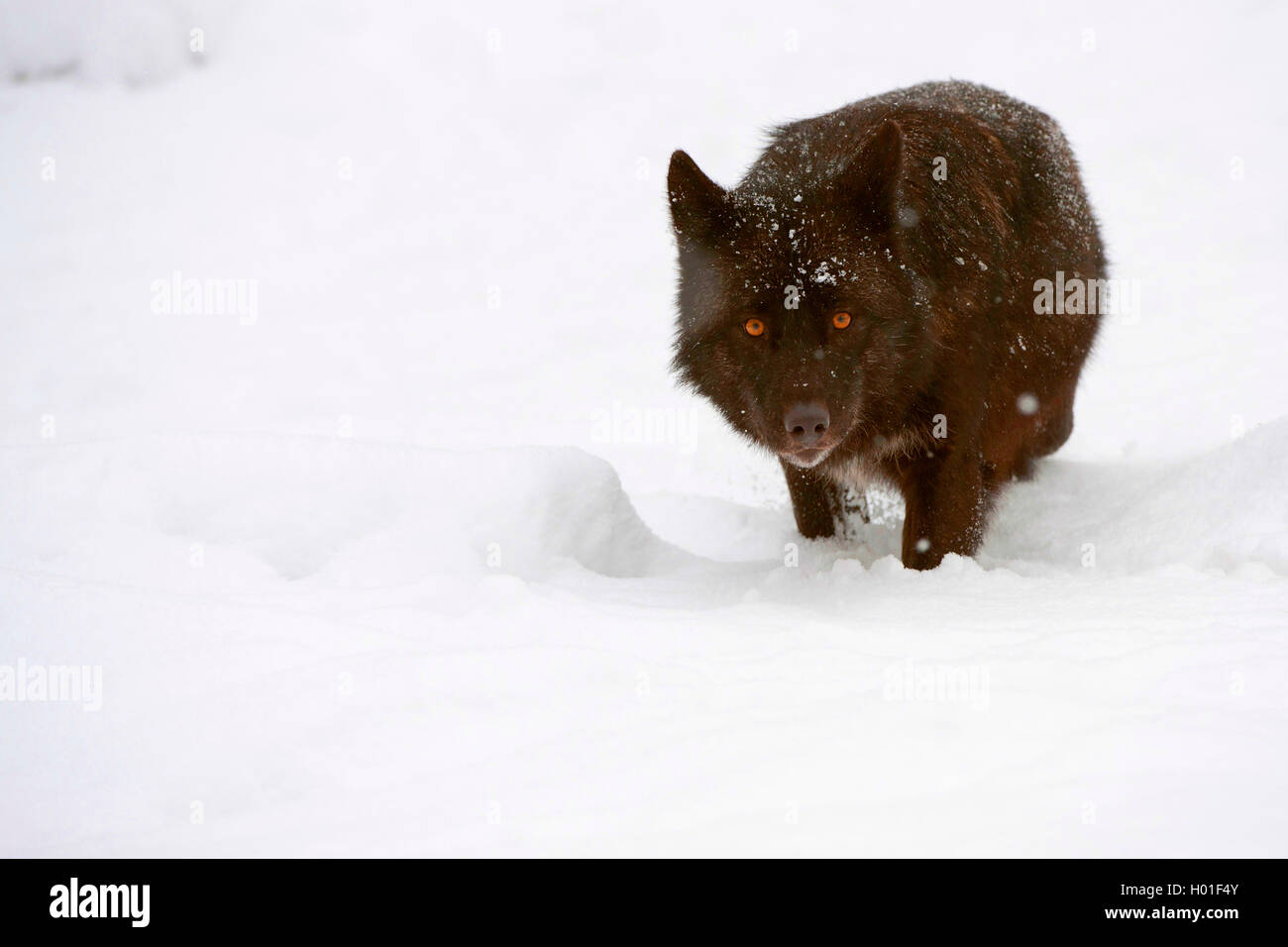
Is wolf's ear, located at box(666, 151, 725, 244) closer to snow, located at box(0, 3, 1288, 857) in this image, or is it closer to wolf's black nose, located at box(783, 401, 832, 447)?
wolf's black nose, located at box(783, 401, 832, 447)

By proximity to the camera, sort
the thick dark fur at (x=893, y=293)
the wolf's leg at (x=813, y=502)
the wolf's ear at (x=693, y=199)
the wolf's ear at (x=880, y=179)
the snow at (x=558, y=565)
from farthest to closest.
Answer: the wolf's leg at (x=813, y=502), the wolf's ear at (x=693, y=199), the thick dark fur at (x=893, y=293), the wolf's ear at (x=880, y=179), the snow at (x=558, y=565)

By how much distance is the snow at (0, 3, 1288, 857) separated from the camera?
2000 mm

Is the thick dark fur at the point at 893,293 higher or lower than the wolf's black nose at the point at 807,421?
higher

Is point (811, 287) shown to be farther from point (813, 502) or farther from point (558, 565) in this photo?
point (813, 502)

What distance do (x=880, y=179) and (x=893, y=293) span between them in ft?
→ 1.38

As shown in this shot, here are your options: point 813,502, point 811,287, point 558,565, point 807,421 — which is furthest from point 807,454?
point 813,502

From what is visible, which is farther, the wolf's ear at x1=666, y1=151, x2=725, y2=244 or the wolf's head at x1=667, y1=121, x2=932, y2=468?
the wolf's ear at x1=666, y1=151, x2=725, y2=244

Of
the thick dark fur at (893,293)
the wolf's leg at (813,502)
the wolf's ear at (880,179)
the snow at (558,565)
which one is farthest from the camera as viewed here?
the wolf's leg at (813,502)

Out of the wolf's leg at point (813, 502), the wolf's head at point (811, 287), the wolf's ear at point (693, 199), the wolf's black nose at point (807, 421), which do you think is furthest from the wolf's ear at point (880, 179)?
the wolf's leg at point (813, 502)

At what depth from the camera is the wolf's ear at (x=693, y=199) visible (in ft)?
12.5

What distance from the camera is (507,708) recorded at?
2.36m

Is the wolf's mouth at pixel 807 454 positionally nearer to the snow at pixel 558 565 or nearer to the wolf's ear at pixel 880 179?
the snow at pixel 558 565

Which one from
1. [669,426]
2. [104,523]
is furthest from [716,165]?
[104,523]

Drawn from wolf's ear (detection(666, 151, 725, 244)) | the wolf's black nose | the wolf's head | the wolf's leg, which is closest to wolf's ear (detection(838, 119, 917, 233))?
the wolf's head
